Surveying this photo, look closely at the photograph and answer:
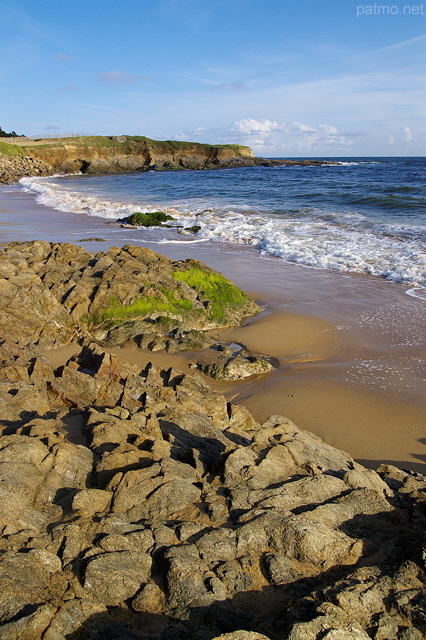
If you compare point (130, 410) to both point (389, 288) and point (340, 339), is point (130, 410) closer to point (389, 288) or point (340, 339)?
point (340, 339)

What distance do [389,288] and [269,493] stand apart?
889 centimetres

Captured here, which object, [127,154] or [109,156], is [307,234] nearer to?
[109,156]

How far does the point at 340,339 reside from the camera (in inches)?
320

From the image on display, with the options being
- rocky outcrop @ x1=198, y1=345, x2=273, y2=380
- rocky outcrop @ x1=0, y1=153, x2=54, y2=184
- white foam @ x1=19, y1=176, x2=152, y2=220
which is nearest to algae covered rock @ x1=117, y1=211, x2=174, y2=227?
white foam @ x1=19, y1=176, x2=152, y2=220

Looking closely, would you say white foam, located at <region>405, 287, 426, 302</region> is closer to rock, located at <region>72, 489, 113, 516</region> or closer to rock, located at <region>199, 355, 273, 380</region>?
rock, located at <region>199, 355, 273, 380</region>

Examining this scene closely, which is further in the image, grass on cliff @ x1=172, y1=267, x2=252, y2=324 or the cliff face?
the cliff face

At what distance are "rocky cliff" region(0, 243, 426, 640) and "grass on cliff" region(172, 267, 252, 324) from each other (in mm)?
3973

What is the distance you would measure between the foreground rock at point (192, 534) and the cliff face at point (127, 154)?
216 ft

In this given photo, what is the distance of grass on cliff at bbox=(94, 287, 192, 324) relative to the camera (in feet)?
26.5

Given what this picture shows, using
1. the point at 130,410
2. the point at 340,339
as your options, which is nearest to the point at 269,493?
the point at 130,410

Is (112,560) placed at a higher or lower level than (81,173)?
lower

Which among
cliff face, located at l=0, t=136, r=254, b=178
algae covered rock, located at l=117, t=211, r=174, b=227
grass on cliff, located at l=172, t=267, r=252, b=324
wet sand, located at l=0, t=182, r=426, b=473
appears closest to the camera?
wet sand, located at l=0, t=182, r=426, b=473

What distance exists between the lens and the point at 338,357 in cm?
747

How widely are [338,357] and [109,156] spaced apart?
69.6 metres
